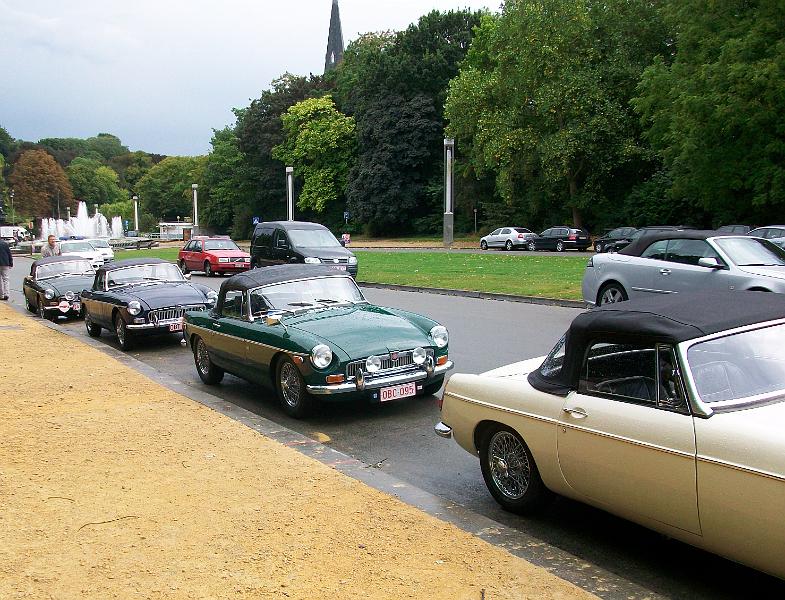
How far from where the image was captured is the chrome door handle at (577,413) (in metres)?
4.59

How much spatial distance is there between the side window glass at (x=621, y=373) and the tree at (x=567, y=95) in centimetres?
4523

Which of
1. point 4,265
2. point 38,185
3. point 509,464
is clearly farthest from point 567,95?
point 38,185

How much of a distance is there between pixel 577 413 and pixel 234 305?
19.0ft

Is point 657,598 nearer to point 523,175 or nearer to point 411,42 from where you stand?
point 523,175

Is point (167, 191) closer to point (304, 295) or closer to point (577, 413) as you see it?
point (304, 295)

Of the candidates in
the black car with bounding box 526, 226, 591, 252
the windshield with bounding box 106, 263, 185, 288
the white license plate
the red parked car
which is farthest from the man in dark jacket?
the black car with bounding box 526, 226, 591, 252

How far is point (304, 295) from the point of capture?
9.34 meters

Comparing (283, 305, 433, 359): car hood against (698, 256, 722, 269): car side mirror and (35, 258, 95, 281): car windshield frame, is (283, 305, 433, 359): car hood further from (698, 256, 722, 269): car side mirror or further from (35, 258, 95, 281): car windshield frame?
(35, 258, 95, 281): car windshield frame

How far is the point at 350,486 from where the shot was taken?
5566 millimetres

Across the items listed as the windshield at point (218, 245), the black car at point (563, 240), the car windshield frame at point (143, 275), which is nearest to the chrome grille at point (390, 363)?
the car windshield frame at point (143, 275)

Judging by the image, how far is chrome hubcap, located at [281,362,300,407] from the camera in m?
7.97

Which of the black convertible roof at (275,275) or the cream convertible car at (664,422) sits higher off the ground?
the black convertible roof at (275,275)

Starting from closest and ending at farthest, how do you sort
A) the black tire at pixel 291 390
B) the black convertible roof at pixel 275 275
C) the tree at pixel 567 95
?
the black tire at pixel 291 390 → the black convertible roof at pixel 275 275 → the tree at pixel 567 95

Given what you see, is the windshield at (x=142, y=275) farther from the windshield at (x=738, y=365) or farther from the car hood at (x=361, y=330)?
the windshield at (x=738, y=365)
